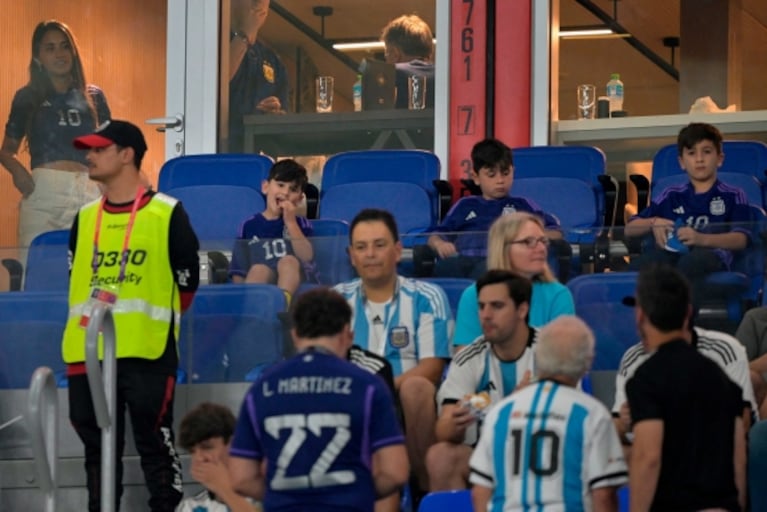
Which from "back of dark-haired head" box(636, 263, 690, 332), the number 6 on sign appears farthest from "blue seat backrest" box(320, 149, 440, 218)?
the number 6 on sign

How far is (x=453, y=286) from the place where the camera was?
756 centimetres

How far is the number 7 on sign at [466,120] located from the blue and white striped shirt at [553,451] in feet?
18.3

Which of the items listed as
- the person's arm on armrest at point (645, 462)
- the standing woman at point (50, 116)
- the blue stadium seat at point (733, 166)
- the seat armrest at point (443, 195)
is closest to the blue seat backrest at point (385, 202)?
the seat armrest at point (443, 195)

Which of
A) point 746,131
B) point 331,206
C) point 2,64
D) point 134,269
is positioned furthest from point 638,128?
point 134,269

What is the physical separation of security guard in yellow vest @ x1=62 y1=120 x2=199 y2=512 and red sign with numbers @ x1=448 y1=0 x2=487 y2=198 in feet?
13.6

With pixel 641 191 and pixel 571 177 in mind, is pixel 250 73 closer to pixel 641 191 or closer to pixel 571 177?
pixel 571 177

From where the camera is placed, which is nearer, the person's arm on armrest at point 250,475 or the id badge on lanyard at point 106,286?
the person's arm on armrest at point 250,475

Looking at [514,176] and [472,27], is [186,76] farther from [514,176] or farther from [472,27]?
[514,176]

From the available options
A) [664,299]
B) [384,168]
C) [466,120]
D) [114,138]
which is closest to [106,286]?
[114,138]

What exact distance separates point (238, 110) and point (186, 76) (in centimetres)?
39

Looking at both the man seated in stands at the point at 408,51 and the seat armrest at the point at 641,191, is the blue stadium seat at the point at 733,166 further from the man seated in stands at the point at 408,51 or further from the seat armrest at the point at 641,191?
the man seated in stands at the point at 408,51

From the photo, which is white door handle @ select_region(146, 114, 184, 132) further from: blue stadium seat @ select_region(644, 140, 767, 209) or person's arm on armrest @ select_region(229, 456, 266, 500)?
person's arm on armrest @ select_region(229, 456, 266, 500)

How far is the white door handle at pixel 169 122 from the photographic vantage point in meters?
11.2

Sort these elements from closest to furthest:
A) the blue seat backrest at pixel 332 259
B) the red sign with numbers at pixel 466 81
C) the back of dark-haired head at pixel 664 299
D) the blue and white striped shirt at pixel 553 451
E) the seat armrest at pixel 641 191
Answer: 1. the blue and white striped shirt at pixel 553 451
2. the back of dark-haired head at pixel 664 299
3. the blue seat backrest at pixel 332 259
4. the seat armrest at pixel 641 191
5. the red sign with numbers at pixel 466 81
